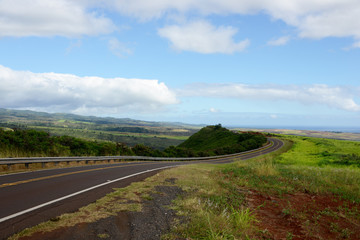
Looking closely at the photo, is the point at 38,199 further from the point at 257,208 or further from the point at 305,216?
the point at 305,216

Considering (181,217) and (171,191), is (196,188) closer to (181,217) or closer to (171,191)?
(171,191)

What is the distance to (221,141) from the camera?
8981 centimetres

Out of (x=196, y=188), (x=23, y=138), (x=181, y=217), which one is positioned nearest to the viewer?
(x=181, y=217)

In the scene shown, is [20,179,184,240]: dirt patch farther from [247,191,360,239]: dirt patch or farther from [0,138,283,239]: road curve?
[247,191,360,239]: dirt patch

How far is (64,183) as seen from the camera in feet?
32.8

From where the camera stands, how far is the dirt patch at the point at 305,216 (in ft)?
19.4

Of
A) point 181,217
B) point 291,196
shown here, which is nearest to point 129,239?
point 181,217

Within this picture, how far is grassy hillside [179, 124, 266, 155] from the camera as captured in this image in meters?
63.6

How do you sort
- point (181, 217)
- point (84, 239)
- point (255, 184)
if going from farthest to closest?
point (255, 184) < point (181, 217) < point (84, 239)

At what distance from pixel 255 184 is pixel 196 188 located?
322cm

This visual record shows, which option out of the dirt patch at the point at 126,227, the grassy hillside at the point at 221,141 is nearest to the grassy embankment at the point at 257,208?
the dirt patch at the point at 126,227

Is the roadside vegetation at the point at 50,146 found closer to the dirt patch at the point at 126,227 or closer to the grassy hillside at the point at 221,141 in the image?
the dirt patch at the point at 126,227

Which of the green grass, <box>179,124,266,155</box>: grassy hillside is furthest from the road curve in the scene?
<box>179,124,266,155</box>: grassy hillside

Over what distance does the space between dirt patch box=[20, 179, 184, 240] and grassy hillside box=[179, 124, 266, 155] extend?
54.5 metres
